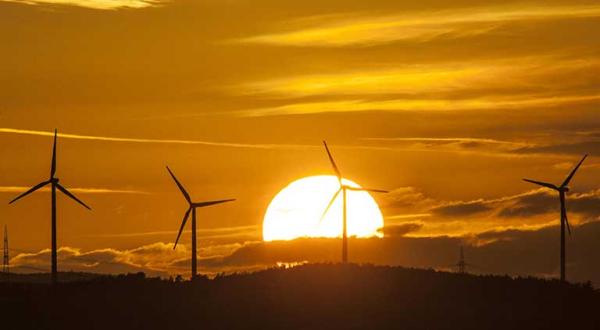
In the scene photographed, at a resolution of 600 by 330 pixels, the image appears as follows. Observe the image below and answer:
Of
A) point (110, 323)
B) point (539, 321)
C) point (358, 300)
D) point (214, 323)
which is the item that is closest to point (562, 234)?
point (539, 321)

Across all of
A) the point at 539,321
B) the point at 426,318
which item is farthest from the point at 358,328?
the point at 539,321

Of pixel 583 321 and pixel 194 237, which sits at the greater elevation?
pixel 194 237

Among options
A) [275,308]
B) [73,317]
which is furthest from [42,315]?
[275,308]

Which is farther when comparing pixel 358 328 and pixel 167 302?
pixel 167 302

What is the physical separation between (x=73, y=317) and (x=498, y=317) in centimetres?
5654

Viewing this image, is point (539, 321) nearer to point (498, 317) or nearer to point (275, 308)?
point (498, 317)

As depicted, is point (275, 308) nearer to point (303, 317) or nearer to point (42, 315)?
point (303, 317)

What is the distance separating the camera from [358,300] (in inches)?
7815

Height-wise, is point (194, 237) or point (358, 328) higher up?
point (194, 237)

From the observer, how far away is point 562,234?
Result: 7495 inches

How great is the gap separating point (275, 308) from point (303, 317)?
515cm

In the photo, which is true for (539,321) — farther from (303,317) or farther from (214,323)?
(214,323)

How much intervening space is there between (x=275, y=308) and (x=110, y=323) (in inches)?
880

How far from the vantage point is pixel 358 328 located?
18662 centimetres
